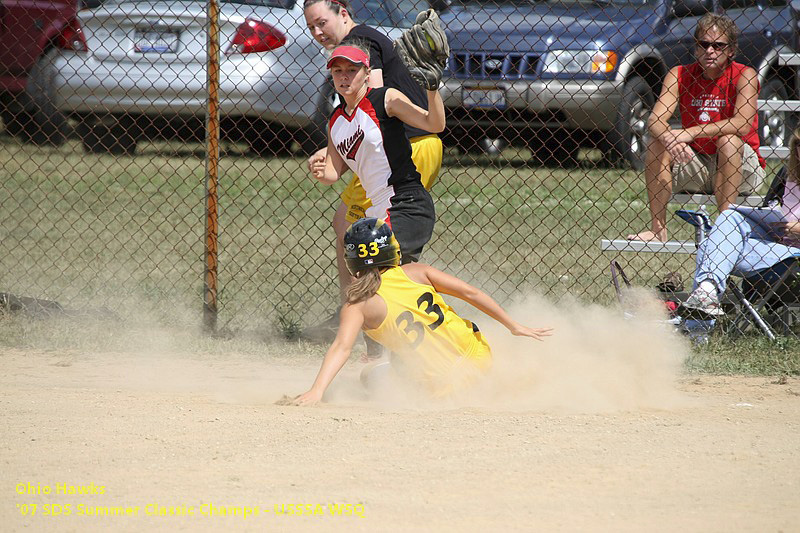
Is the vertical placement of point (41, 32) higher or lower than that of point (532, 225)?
higher

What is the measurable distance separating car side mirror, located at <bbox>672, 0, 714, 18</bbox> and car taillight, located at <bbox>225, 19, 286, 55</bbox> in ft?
12.5

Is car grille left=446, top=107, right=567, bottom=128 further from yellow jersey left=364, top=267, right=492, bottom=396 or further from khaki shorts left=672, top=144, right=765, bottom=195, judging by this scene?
yellow jersey left=364, top=267, right=492, bottom=396

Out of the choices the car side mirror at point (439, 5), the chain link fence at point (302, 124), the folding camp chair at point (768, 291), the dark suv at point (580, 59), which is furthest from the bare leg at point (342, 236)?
the car side mirror at point (439, 5)

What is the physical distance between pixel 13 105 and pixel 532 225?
22.7 ft

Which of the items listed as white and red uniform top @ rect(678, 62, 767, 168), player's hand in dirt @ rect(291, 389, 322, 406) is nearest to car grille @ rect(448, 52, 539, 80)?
white and red uniform top @ rect(678, 62, 767, 168)

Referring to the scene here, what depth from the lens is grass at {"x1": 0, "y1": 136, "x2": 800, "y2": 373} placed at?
6.71 meters

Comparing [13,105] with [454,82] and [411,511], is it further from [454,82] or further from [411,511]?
[411,511]

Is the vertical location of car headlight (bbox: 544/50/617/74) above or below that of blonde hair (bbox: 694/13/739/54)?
below

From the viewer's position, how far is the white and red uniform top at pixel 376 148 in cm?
492

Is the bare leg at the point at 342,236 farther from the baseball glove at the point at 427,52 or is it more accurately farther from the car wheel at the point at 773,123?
the car wheel at the point at 773,123

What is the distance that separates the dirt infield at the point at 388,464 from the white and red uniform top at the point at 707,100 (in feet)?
6.41

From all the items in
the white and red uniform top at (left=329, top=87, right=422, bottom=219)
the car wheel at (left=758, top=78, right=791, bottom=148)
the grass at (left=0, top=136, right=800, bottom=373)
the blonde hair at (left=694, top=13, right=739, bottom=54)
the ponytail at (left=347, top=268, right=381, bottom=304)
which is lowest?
the grass at (left=0, top=136, right=800, bottom=373)

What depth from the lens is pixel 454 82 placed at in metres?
9.74

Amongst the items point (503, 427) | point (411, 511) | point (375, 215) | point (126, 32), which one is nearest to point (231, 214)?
point (126, 32)
